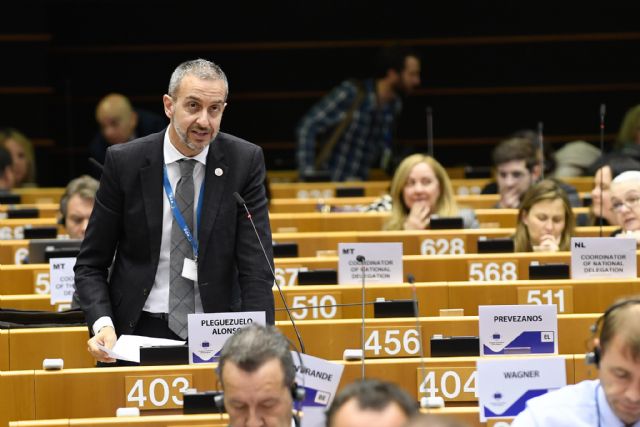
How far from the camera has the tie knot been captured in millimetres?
4645

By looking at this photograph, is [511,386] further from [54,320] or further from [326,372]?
[54,320]

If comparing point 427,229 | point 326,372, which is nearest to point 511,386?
point 326,372

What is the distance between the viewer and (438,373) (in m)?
4.75

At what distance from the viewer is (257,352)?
3.58 meters

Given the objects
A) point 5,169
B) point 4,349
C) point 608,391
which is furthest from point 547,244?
point 5,169

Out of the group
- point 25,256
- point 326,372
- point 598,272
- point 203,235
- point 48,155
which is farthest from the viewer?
point 48,155

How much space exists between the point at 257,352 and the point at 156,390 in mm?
1167

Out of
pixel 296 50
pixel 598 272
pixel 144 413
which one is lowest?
pixel 144 413

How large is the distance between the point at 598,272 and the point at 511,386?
7.52 ft

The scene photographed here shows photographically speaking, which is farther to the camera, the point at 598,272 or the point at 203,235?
the point at 598,272

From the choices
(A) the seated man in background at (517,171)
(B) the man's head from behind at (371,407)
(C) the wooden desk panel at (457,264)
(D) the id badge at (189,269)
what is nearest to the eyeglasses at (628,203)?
(C) the wooden desk panel at (457,264)

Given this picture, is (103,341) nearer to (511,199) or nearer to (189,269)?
(189,269)

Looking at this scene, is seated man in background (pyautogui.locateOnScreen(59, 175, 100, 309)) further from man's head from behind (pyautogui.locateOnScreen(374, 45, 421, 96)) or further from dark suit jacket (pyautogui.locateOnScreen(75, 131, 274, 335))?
man's head from behind (pyautogui.locateOnScreen(374, 45, 421, 96))

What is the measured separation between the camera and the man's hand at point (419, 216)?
7.84 m
